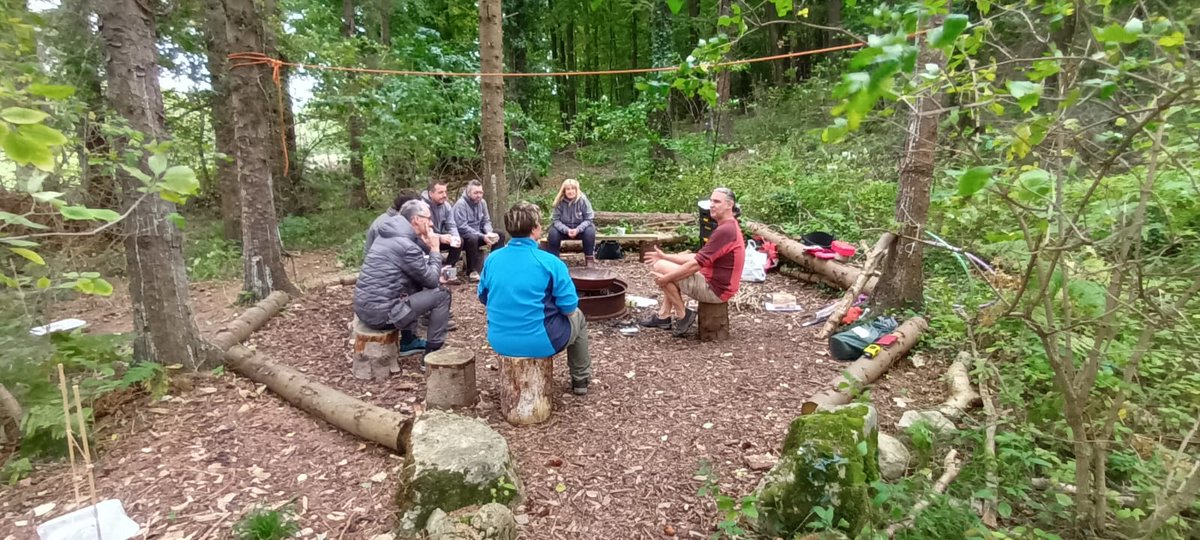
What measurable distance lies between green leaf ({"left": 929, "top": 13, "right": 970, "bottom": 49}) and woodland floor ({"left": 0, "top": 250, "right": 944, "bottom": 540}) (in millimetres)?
2562

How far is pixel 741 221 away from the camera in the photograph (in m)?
8.80

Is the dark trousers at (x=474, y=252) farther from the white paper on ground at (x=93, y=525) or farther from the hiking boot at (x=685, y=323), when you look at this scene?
the white paper on ground at (x=93, y=525)

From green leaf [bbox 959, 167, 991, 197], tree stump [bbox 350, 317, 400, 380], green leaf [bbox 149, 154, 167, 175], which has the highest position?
green leaf [bbox 149, 154, 167, 175]

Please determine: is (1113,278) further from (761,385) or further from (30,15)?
(30,15)

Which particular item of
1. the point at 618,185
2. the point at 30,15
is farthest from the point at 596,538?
the point at 618,185

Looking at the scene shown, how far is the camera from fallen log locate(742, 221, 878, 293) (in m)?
6.45

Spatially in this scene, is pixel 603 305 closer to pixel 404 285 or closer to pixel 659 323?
pixel 659 323

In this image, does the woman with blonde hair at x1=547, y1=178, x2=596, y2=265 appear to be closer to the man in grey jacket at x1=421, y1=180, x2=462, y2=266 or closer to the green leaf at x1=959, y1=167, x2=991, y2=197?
the man in grey jacket at x1=421, y1=180, x2=462, y2=266

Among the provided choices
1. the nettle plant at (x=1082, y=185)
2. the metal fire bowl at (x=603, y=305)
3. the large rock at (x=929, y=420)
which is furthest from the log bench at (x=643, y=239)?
the large rock at (x=929, y=420)

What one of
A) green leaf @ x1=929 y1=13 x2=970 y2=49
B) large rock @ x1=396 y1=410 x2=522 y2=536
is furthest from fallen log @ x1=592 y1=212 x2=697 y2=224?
green leaf @ x1=929 y1=13 x2=970 y2=49

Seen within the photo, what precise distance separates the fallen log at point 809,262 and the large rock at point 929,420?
222cm

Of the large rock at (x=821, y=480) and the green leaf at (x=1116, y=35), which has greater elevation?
the green leaf at (x=1116, y=35)

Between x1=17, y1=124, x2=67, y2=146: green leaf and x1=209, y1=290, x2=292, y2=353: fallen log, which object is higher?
x1=17, y1=124, x2=67, y2=146: green leaf

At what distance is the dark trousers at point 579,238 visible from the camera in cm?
808
